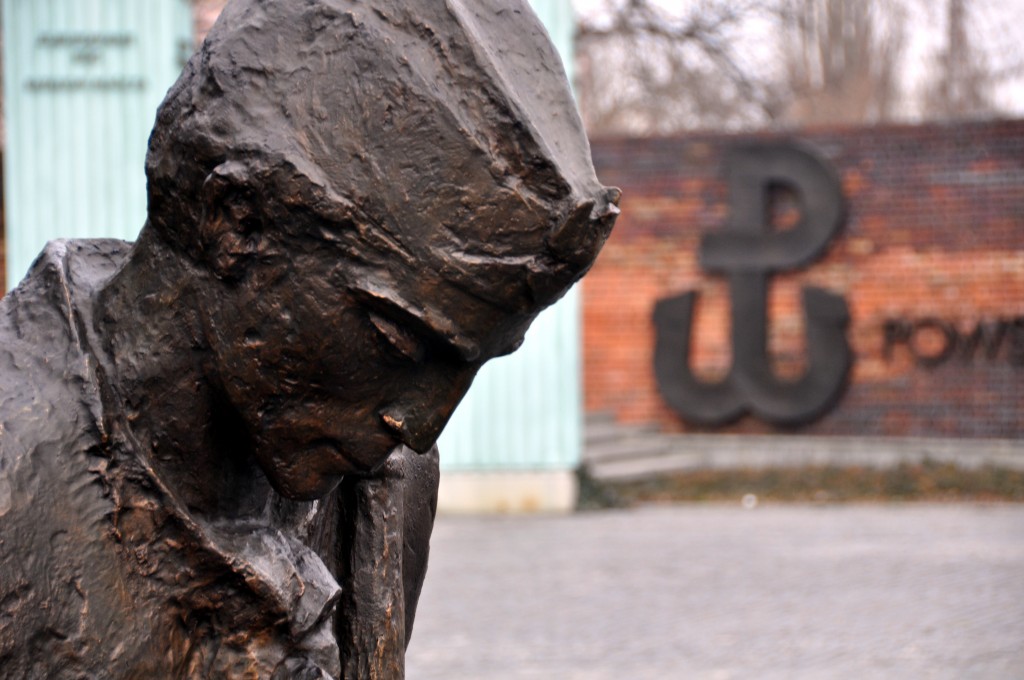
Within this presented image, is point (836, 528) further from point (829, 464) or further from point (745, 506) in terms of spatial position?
point (829, 464)

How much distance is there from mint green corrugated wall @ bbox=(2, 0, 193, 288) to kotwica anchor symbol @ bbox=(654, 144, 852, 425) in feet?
22.2

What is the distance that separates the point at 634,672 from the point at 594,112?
63.5 ft

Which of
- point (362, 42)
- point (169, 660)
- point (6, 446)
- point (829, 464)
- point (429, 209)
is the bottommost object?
point (829, 464)

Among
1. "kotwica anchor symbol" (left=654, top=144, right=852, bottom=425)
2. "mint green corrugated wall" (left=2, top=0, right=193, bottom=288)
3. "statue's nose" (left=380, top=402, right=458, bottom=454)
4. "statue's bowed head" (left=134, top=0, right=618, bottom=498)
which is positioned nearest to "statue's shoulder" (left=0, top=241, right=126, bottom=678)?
"statue's bowed head" (left=134, top=0, right=618, bottom=498)

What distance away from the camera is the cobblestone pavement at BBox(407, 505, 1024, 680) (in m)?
6.37

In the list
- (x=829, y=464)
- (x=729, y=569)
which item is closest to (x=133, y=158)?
(x=729, y=569)

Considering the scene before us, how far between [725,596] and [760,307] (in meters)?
6.61

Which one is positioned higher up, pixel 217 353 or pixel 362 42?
pixel 362 42

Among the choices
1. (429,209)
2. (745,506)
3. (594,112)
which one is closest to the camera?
(429,209)

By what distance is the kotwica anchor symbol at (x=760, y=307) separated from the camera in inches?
550

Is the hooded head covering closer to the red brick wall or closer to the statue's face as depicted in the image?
the statue's face

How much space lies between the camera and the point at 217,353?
1445 mm

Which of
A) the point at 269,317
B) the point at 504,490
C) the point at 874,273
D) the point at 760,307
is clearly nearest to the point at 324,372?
the point at 269,317

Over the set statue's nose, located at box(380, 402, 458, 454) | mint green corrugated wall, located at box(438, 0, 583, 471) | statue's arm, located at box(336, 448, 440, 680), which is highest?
statue's nose, located at box(380, 402, 458, 454)
